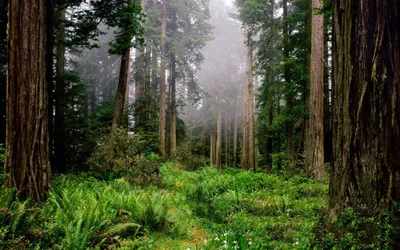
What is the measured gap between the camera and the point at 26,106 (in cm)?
519

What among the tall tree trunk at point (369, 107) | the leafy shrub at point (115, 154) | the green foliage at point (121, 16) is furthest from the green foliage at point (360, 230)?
the green foliage at point (121, 16)

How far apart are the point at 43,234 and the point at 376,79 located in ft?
14.7

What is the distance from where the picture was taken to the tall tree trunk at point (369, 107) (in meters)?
2.85

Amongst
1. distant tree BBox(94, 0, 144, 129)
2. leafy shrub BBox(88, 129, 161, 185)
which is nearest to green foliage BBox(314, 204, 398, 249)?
leafy shrub BBox(88, 129, 161, 185)

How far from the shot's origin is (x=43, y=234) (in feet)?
12.0

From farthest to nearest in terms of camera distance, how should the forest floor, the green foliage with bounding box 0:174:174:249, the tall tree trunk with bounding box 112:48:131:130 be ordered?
1. the tall tree trunk with bounding box 112:48:131:130
2. the forest floor
3. the green foliage with bounding box 0:174:174:249

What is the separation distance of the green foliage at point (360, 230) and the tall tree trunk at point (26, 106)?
4941mm

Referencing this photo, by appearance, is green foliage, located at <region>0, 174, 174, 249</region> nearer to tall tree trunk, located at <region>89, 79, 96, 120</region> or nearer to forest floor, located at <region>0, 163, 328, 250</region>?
forest floor, located at <region>0, 163, 328, 250</region>

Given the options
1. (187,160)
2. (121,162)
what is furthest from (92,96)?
(121,162)

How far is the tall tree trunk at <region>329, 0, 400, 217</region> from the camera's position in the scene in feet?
9.35

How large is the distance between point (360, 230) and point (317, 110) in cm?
724

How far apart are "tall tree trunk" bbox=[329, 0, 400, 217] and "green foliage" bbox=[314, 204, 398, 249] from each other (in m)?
0.12

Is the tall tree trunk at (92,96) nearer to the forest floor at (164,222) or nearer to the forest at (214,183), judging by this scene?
the forest at (214,183)

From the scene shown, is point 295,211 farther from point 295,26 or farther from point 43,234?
point 295,26
